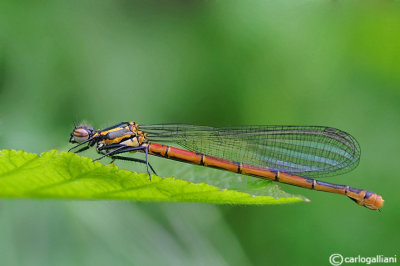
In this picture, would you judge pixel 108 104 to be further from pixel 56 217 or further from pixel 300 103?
pixel 300 103

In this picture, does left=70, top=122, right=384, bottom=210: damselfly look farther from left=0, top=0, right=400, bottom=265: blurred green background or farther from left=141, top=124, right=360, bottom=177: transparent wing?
left=0, top=0, right=400, bottom=265: blurred green background

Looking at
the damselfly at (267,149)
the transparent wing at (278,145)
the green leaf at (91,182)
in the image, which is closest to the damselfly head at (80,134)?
the damselfly at (267,149)

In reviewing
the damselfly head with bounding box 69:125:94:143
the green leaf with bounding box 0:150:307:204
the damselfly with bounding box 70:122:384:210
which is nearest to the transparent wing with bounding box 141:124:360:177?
the damselfly with bounding box 70:122:384:210

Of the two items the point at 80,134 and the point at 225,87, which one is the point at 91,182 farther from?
the point at 225,87

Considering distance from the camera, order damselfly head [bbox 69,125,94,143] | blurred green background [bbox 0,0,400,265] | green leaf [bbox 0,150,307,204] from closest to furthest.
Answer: green leaf [bbox 0,150,307,204] → damselfly head [bbox 69,125,94,143] → blurred green background [bbox 0,0,400,265]

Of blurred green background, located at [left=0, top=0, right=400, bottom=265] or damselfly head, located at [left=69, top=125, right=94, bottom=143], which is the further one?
blurred green background, located at [left=0, top=0, right=400, bottom=265]

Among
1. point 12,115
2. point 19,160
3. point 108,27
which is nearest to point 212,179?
point 19,160

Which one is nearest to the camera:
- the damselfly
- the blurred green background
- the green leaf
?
the green leaf

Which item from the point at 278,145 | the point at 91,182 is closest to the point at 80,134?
the point at 91,182
